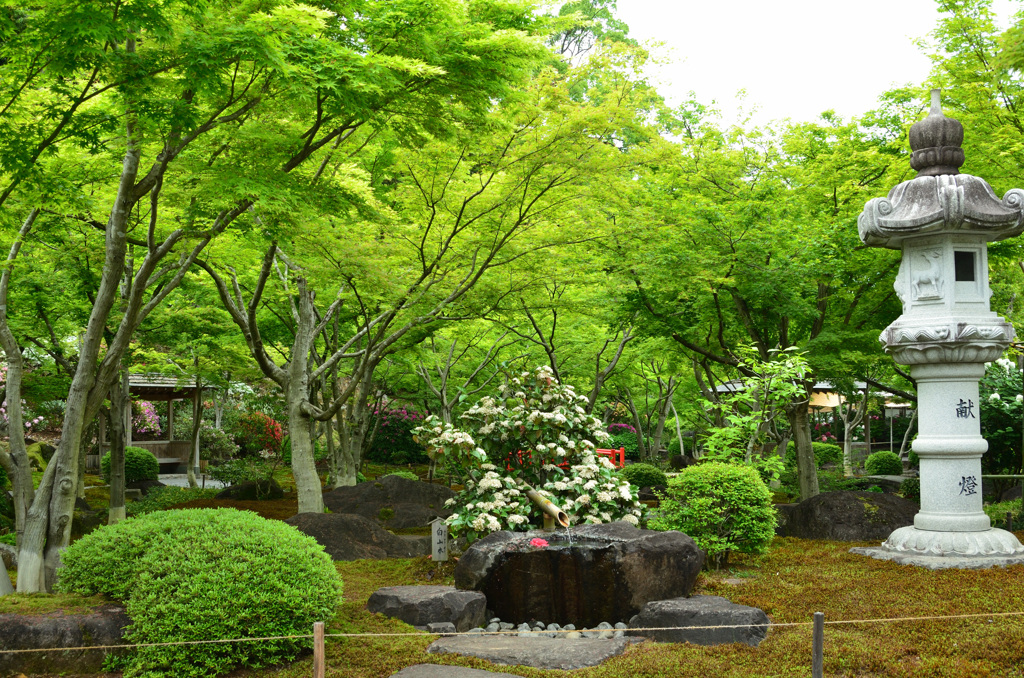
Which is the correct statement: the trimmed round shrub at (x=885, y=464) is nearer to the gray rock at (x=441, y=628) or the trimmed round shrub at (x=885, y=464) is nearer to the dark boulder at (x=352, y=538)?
the dark boulder at (x=352, y=538)

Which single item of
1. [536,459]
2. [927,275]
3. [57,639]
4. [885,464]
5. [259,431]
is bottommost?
[885,464]

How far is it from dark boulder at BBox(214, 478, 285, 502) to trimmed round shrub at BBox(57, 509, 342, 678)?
12.5 meters

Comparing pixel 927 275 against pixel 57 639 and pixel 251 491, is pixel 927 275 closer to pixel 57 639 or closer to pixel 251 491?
pixel 57 639

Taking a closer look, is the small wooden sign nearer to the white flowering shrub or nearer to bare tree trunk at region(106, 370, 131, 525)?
the white flowering shrub

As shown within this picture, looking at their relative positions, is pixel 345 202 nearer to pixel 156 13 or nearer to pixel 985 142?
pixel 156 13

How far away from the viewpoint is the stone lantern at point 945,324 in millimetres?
8781

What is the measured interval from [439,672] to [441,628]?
1478mm

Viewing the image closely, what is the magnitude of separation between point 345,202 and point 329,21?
2143 millimetres

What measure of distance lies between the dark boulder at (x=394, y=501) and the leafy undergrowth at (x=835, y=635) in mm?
5651

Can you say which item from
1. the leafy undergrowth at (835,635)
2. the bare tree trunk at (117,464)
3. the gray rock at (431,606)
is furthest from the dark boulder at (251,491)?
the gray rock at (431,606)

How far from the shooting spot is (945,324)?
8.91m

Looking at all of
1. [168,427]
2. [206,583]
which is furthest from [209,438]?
[206,583]

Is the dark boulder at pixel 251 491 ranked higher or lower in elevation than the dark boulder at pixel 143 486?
higher

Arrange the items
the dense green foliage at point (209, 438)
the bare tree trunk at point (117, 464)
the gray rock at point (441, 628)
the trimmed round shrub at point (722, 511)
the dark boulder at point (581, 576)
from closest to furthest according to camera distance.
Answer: the gray rock at point (441, 628) < the dark boulder at point (581, 576) < the trimmed round shrub at point (722, 511) < the bare tree trunk at point (117, 464) < the dense green foliage at point (209, 438)
